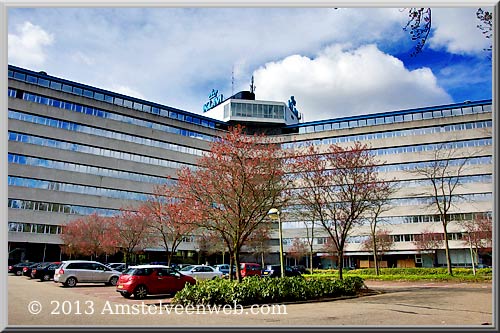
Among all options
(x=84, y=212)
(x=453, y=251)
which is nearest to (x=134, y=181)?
(x=84, y=212)

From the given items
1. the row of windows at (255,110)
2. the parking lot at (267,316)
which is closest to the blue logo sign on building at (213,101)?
the row of windows at (255,110)

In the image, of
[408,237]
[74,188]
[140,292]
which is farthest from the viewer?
[408,237]

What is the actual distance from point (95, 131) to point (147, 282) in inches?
1476

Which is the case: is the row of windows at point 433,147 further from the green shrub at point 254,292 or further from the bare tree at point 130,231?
the green shrub at point 254,292

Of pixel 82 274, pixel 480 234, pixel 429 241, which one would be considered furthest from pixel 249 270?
pixel 429 241

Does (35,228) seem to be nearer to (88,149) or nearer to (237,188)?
(88,149)

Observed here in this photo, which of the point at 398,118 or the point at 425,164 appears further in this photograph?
the point at 398,118

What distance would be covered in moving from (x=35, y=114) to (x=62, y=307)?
40.3 metres

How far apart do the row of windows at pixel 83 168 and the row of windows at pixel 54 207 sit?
4.02 m

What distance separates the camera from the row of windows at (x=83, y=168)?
145 ft

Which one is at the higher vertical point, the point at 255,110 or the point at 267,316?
the point at 255,110

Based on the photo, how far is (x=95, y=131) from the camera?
5000cm

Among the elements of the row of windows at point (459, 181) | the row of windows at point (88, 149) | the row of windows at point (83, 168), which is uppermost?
the row of windows at point (88, 149)

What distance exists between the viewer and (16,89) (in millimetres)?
44719
